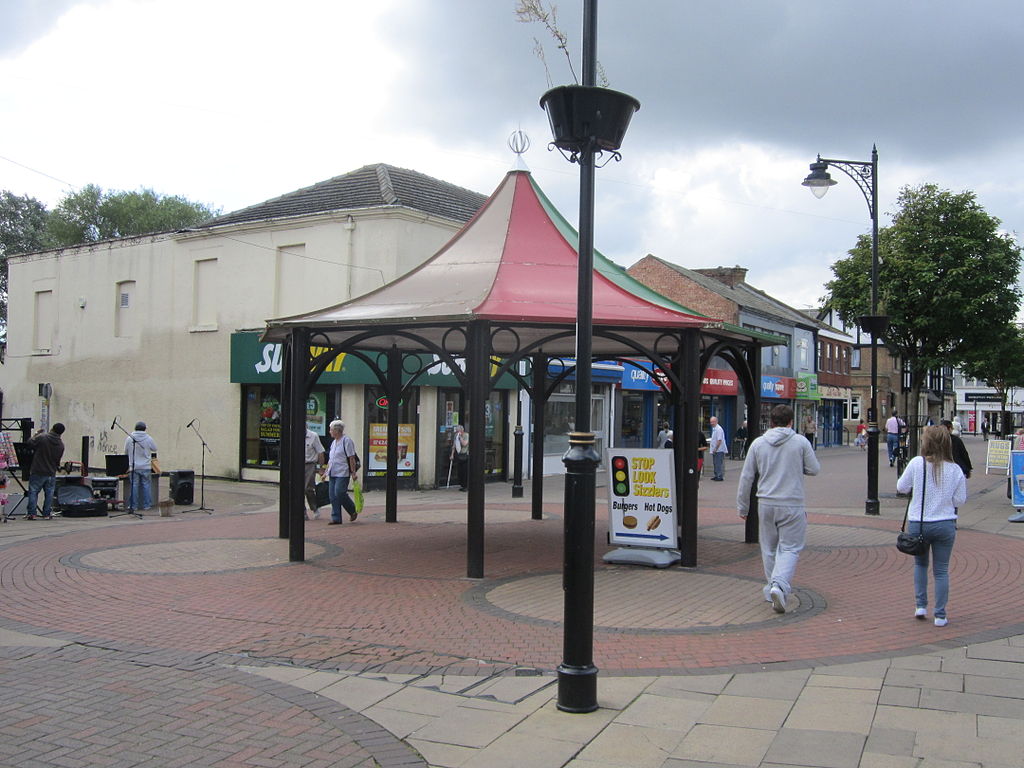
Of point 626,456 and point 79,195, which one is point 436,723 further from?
point 79,195

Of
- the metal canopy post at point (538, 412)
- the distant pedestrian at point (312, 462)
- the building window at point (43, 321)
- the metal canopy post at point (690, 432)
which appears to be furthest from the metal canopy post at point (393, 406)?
the building window at point (43, 321)

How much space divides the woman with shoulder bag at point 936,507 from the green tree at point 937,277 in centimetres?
1472

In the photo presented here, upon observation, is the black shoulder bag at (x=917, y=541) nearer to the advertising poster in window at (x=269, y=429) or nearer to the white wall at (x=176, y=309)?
the white wall at (x=176, y=309)

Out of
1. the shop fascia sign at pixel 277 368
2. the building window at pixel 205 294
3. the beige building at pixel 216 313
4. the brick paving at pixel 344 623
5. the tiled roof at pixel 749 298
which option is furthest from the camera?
the tiled roof at pixel 749 298

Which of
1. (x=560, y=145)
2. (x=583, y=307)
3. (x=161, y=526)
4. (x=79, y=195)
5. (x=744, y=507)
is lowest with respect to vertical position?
(x=161, y=526)

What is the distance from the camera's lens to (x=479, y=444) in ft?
31.5

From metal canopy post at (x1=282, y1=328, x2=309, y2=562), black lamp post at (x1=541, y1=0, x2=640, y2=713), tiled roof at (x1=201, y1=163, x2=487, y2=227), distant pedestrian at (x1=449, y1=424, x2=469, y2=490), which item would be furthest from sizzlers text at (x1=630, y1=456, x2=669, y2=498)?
tiled roof at (x1=201, y1=163, x2=487, y2=227)

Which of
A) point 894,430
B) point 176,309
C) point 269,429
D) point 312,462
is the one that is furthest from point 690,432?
point 894,430

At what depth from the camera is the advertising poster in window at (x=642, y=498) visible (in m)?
10.2

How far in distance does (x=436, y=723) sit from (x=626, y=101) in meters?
3.92

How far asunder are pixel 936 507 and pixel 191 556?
8.40 metres

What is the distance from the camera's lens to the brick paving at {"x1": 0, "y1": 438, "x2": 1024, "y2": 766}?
506cm

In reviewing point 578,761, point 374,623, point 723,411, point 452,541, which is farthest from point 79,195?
point 578,761

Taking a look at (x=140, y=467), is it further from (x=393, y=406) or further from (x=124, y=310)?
(x=124, y=310)
